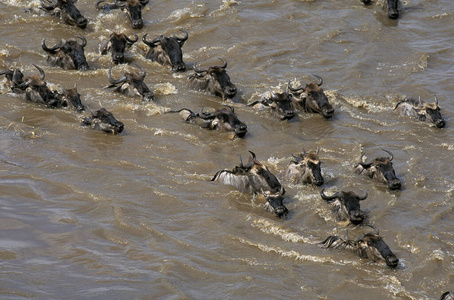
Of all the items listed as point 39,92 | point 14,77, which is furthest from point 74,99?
point 14,77

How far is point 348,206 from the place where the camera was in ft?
36.5

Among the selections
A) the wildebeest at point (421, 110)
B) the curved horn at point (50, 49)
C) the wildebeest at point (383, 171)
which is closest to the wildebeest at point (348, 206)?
the wildebeest at point (383, 171)

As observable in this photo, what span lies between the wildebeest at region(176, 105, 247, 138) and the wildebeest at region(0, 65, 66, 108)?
288 centimetres

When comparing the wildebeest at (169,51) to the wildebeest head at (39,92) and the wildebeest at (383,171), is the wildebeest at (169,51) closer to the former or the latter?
the wildebeest head at (39,92)

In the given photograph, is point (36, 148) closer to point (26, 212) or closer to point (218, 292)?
point (26, 212)

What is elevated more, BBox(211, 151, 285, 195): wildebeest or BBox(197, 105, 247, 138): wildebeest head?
BBox(211, 151, 285, 195): wildebeest

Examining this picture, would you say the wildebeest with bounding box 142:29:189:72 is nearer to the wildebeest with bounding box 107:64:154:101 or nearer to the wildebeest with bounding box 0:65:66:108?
the wildebeest with bounding box 107:64:154:101

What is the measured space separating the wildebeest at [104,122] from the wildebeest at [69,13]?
6.03m

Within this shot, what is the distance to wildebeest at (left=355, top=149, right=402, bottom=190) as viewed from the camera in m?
12.2

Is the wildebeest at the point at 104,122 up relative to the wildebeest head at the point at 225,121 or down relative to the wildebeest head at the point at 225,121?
up

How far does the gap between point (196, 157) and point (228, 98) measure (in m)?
3.06

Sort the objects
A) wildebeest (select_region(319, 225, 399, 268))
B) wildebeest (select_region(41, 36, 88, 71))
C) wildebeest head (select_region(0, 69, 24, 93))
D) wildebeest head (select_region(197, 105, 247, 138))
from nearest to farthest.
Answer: wildebeest (select_region(319, 225, 399, 268)) < wildebeest head (select_region(197, 105, 247, 138)) < wildebeest head (select_region(0, 69, 24, 93)) < wildebeest (select_region(41, 36, 88, 71))

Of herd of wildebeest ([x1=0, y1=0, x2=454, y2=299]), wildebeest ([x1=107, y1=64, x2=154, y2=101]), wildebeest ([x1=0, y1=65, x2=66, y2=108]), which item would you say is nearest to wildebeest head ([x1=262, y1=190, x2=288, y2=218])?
herd of wildebeest ([x1=0, y1=0, x2=454, y2=299])

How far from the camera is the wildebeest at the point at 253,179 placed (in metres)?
11.9
